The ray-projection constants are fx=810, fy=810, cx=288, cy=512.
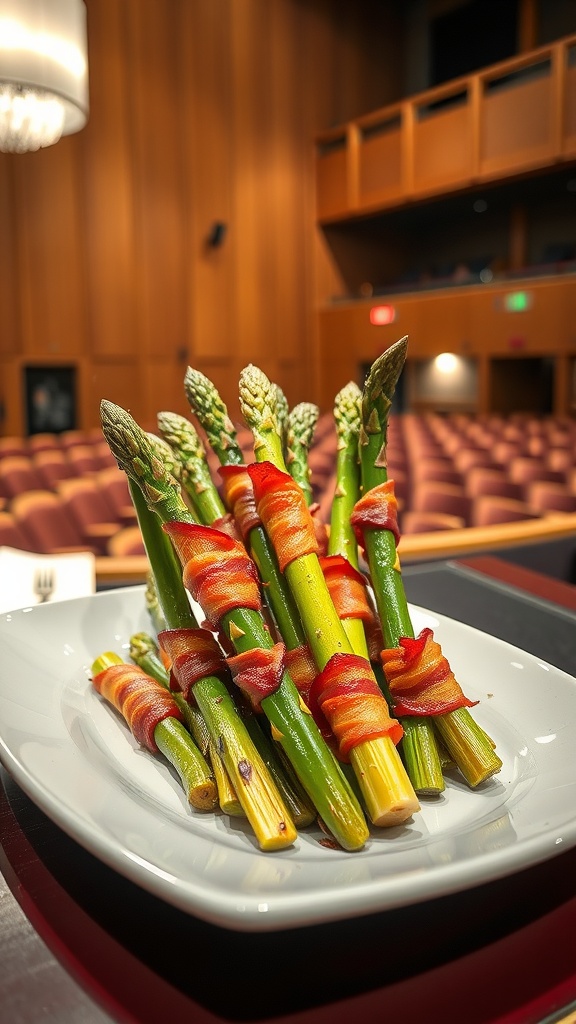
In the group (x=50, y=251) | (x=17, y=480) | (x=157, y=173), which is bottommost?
(x=17, y=480)

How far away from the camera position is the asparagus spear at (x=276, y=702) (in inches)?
15.4

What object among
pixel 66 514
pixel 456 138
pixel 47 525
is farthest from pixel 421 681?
pixel 456 138

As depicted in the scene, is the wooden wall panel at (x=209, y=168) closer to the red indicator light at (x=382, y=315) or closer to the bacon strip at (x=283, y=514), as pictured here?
the red indicator light at (x=382, y=315)

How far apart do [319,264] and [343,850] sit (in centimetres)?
968

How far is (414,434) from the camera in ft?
15.4

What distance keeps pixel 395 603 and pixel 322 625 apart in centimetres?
7

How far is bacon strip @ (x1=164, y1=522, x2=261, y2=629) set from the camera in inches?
17.6

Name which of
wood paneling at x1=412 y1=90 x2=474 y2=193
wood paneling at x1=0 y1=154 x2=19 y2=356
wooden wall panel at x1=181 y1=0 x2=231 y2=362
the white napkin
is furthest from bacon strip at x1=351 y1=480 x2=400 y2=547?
wood paneling at x1=412 y1=90 x2=474 y2=193

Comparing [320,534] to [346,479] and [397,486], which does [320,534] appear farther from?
[397,486]

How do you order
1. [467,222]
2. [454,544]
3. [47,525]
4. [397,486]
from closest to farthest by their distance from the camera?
1. [454,544]
2. [47,525]
3. [397,486]
4. [467,222]

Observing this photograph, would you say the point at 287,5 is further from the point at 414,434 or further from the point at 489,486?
the point at 489,486

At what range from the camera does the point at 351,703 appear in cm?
42

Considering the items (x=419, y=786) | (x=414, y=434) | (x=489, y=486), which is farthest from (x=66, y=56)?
(x=419, y=786)

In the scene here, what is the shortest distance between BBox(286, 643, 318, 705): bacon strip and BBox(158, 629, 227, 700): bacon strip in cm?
4
